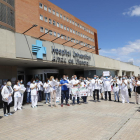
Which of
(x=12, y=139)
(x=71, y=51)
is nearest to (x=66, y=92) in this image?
(x=12, y=139)

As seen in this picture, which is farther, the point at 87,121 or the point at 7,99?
the point at 7,99

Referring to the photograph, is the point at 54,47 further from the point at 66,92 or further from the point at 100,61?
the point at 100,61

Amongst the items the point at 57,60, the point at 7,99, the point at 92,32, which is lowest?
the point at 7,99

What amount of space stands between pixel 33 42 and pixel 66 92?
4943mm

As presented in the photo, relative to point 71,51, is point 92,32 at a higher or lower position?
higher

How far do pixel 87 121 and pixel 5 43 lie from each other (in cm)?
708

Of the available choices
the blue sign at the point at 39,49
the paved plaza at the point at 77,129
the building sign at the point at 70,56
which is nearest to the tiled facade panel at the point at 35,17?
the building sign at the point at 70,56

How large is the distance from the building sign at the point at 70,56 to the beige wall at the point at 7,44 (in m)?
4.57

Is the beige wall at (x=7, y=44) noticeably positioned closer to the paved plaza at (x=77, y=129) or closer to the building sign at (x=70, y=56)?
the building sign at (x=70, y=56)

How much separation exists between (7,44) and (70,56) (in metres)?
8.15

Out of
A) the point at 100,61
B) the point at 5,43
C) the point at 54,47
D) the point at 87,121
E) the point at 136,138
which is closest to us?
the point at 136,138

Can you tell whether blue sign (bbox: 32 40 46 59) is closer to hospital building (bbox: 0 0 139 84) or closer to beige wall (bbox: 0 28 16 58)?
hospital building (bbox: 0 0 139 84)

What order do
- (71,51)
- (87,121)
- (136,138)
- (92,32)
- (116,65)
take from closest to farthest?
(136,138)
(87,121)
(71,51)
(116,65)
(92,32)

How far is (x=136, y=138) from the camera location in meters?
4.60
